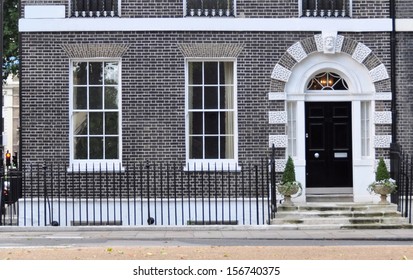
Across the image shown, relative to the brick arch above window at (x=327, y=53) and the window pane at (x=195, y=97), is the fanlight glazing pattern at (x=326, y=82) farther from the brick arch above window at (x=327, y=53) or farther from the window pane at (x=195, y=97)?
the window pane at (x=195, y=97)

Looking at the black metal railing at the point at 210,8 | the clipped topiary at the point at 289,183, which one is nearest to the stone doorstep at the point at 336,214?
the clipped topiary at the point at 289,183

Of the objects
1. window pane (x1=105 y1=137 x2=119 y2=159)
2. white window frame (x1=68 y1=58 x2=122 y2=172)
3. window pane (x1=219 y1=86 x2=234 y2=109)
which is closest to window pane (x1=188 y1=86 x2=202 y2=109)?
window pane (x1=219 y1=86 x2=234 y2=109)

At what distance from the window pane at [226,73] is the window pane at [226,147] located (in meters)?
1.37

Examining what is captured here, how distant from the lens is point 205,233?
1686 cm

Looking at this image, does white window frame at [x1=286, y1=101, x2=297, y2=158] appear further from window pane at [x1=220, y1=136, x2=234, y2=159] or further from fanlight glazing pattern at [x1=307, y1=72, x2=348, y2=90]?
window pane at [x1=220, y1=136, x2=234, y2=159]

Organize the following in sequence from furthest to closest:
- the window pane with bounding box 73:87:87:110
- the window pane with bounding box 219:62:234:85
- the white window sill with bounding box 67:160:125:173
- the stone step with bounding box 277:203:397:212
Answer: the window pane with bounding box 219:62:234:85 → the window pane with bounding box 73:87:87:110 → the white window sill with bounding box 67:160:125:173 → the stone step with bounding box 277:203:397:212

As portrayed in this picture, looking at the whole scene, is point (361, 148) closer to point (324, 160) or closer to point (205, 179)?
point (324, 160)

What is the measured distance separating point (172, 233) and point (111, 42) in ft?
17.0

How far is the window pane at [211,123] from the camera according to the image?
19.6 metres

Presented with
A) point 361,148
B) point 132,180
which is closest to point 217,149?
point 132,180

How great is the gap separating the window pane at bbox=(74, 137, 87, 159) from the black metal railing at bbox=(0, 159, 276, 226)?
0.44 metres

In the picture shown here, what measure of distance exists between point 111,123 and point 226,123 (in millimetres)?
2809

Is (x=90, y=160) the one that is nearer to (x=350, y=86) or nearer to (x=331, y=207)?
(x=331, y=207)

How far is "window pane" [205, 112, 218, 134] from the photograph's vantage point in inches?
772
